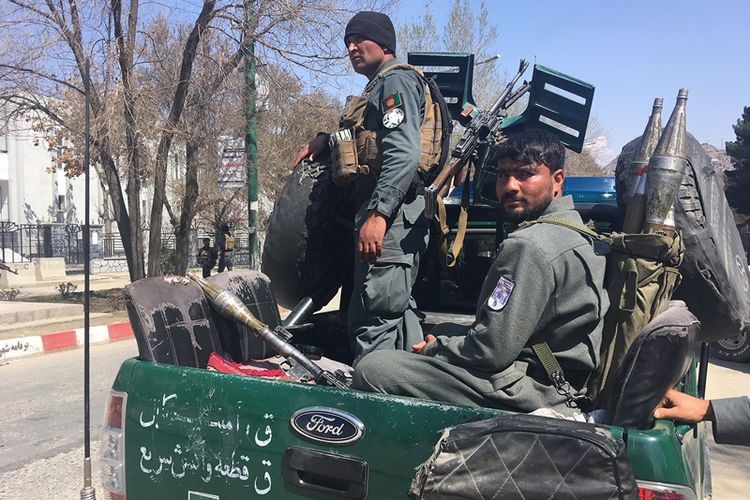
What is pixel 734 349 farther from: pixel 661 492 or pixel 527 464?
pixel 527 464

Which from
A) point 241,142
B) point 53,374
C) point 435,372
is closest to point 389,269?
point 435,372

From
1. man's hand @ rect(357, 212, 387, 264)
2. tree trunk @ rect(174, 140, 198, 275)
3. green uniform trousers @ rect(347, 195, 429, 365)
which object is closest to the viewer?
man's hand @ rect(357, 212, 387, 264)

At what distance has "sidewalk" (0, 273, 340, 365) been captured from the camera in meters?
8.08

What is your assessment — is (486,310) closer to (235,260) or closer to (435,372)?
(435,372)

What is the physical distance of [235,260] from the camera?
25.3 m

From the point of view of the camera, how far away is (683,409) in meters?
1.68

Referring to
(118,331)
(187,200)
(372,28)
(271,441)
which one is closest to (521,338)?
(271,441)

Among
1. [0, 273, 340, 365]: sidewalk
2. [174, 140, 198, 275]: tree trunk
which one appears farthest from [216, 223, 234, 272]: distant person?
[0, 273, 340, 365]: sidewalk

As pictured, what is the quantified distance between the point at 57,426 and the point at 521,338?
4554 millimetres

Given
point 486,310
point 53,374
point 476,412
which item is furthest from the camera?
point 53,374

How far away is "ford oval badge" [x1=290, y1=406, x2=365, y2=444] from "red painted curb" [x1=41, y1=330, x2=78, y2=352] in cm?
779

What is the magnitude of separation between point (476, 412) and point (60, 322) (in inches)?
407

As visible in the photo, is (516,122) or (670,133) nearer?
(670,133)

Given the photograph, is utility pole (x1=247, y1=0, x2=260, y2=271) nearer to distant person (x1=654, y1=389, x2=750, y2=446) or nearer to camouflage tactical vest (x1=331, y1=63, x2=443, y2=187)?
camouflage tactical vest (x1=331, y1=63, x2=443, y2=187)
